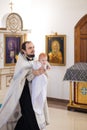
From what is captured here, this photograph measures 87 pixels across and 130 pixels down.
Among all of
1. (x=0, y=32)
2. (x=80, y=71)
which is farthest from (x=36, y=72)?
(x=0, y=32)

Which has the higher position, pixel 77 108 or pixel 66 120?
pixel 77 108

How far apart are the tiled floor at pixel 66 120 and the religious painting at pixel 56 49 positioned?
152cm

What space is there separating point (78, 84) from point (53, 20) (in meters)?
2.21

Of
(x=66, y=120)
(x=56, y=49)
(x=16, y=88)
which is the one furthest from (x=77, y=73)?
(x=16, y=88)

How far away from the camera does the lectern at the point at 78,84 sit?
6141 mm

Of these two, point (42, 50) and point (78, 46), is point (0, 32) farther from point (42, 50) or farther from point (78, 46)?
point (78, 46)

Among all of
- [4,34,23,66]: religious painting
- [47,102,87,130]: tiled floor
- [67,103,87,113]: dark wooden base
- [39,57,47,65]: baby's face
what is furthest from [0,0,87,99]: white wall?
[39,57,47,65]: baby's face

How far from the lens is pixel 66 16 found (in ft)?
24.6

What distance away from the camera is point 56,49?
7.74 meters

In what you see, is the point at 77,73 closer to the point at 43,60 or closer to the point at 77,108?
the point at 77,108

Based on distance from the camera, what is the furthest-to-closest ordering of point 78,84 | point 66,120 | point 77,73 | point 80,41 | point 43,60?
point 80,41, point 78,84, point 77,73, point 66,120, point 43,60

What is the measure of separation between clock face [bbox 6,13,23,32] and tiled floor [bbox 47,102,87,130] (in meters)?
2.55

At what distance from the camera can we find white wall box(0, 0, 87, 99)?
7.41m

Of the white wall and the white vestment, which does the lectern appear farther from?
the white vestment
